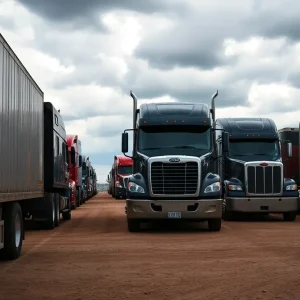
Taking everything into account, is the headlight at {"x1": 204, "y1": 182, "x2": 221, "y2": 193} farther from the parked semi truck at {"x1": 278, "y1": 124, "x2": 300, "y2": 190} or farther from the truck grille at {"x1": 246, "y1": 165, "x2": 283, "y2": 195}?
the parked semi truck at {"x1": 278, "y1": 124, "x2": 300, "y2": 190}

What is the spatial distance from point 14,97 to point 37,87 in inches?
138

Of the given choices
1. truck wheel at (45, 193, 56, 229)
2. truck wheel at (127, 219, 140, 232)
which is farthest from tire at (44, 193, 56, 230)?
truck wheel at (127, 219, 140, 232)

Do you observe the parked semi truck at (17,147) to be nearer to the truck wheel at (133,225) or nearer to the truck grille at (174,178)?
the truck wheel at (133,225)

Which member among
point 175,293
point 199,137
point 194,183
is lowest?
point 175,293

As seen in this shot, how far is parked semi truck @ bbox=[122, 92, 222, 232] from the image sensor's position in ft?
56.7

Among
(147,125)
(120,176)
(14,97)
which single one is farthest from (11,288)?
(120,176)

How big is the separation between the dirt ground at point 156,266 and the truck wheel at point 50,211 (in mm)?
988

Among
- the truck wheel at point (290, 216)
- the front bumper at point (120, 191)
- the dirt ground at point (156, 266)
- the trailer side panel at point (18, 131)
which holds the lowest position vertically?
the dirt ground at point (156, 266)

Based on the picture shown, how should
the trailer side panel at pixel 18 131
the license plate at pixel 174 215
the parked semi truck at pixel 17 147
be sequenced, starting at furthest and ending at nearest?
the license plate at pixel 174 215 < the parked semi truck at pixel 17 147 < the trailer side panel at pixel 18 131

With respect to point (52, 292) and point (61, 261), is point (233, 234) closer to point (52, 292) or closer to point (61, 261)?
point (61, 261)

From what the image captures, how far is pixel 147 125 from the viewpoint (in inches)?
721

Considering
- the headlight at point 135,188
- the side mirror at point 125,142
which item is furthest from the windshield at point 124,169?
the headlight at point 135,188

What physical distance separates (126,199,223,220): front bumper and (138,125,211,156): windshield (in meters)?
1.52

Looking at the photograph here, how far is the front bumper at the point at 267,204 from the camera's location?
2180 cm
